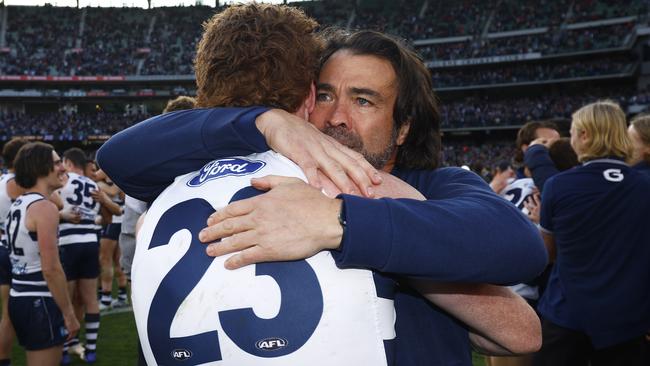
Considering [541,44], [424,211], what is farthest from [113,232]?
[541,44]

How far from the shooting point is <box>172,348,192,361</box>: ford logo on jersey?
129cm

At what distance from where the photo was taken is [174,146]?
5.03 ft

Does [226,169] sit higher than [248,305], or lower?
→ higher

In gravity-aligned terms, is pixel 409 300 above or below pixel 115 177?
below

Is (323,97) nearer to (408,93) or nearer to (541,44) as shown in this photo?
(408,93)

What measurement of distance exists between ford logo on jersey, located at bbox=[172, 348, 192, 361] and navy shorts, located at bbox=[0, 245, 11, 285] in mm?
5420

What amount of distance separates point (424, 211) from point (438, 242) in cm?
8

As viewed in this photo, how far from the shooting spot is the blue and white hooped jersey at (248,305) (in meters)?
1.22

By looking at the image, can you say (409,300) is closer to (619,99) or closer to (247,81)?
(247,81)

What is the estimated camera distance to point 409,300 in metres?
1.55

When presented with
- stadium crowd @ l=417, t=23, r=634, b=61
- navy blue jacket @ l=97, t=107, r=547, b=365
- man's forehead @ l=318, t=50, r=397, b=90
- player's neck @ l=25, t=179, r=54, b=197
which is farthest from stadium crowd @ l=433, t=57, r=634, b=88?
navy blue jacket @ l=97, t=107, r=547, b=365

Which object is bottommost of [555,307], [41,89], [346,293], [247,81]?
[41,89]

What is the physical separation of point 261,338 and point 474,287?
56 centimetres

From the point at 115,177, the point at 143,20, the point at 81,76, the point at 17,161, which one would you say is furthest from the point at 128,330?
the point at 143,20
